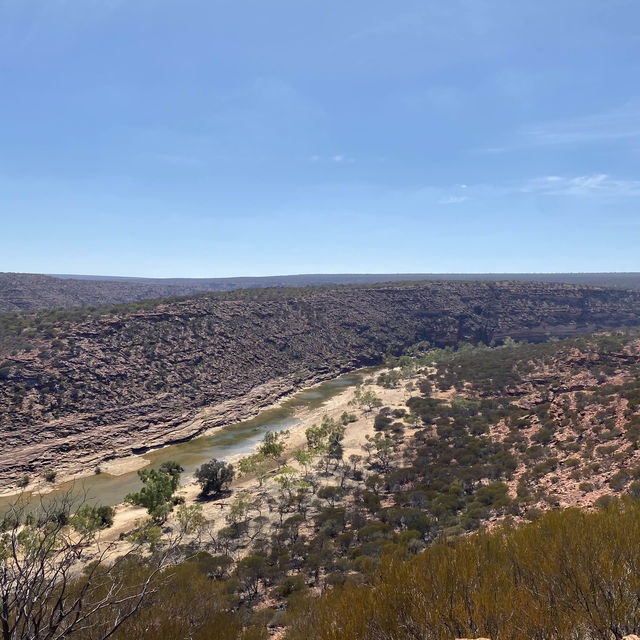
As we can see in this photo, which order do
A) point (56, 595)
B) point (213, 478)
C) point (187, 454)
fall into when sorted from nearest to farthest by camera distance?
point (56, 595) < point (213, 478) < point (187, 454)

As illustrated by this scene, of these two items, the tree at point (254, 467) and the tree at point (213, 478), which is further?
the tree at point (254, 467)

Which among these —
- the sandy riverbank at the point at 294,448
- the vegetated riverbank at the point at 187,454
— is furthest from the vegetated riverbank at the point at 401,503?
the vegetated riverbank at the point at 187,454

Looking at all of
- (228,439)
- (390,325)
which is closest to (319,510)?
(228,439)

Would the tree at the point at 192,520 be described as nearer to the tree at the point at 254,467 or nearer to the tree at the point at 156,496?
the tree at the point at 156,496

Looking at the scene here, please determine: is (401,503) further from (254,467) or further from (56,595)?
(56,595)

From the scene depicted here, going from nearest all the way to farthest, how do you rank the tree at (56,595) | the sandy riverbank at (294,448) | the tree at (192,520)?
1. the tree at (56,595)
2. the tree at (192,520)
3. the sandy riverbank at (294,448)

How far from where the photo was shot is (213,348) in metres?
65.1

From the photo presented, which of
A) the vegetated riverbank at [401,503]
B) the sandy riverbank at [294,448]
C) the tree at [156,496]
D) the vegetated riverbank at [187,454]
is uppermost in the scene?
the vegetated riverbank at [401,503]

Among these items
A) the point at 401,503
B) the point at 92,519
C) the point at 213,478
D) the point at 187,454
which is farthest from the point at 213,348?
the point at 401,503

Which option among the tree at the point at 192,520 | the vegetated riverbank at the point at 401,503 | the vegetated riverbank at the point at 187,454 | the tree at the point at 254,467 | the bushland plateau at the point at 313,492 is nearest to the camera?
the bushland plateau at the point at 313,492

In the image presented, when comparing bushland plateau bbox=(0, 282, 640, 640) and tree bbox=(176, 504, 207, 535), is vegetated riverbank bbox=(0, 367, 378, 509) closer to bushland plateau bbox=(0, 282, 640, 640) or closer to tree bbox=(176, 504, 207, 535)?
bushland plateau bbox=(0, 282, 640, 640)

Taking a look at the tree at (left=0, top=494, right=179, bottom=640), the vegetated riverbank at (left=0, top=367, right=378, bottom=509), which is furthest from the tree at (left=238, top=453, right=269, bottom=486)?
the tree at (left=0, top=494, right=179, bottom=640)

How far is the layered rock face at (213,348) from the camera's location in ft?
133

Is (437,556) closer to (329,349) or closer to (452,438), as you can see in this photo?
(452,438)
